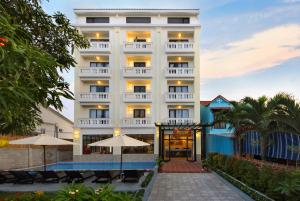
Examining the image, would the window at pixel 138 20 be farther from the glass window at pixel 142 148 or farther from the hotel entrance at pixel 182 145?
the glass window at pixel 142 148

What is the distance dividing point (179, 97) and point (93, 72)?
9.94 m

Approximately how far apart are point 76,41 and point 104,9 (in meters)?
30.6

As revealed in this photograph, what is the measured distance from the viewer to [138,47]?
37531mm

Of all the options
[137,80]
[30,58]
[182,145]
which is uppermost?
[137,80]

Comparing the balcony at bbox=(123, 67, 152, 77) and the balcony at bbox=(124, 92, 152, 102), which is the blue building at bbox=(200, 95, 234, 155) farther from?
the balcony at bbox=(123, 67, 152, 77)

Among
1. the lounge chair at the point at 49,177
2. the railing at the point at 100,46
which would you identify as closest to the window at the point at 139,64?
the railing at the point at 100,46

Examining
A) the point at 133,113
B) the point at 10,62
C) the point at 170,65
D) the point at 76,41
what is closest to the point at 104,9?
the point at 170,65

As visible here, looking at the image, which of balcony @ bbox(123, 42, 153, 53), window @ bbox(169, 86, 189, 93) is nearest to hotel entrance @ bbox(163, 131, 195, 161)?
window @ bbox(169, 86, 189, 93)

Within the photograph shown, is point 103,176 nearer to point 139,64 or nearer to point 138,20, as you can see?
point 139,64

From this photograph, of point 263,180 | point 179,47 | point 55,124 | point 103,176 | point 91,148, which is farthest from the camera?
point 55,124

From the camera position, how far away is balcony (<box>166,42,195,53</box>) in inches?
1468

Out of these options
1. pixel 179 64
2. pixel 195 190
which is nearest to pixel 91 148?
pixel 179 64

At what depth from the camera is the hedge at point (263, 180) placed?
943 centimetres

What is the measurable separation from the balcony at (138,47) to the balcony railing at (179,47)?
2037 mm
